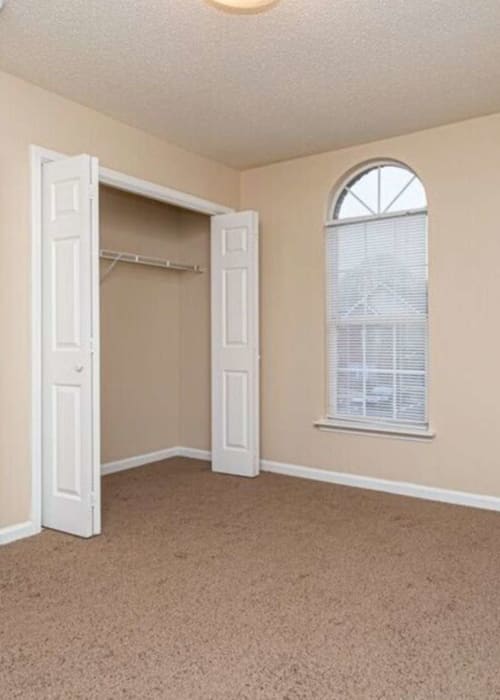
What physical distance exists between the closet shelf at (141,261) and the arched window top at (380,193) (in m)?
1.44

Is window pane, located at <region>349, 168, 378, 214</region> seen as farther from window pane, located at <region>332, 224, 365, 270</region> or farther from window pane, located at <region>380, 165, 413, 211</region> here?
Answer: window pane, located at <region>332, 224, 365, 270</region>

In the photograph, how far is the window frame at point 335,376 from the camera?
420 cm

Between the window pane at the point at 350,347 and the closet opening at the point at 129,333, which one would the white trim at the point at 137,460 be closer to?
the closet opening at the point at 129,333

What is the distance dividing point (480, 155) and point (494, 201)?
0.34 meters

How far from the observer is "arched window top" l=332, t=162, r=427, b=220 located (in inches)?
169

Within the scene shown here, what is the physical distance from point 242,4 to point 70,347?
6.54 ft

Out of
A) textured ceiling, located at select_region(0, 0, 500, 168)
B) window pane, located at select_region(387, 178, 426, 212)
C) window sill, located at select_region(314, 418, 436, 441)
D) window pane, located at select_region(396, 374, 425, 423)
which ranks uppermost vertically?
textured ceiling, located at select_region(0, 0, 500, 168)

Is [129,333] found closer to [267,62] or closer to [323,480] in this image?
[323,480]

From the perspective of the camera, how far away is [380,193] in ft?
14.7

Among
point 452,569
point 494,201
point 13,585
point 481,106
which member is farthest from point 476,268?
point 13,585

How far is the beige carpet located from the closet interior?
1.37m

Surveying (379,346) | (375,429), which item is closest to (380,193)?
(379,346)

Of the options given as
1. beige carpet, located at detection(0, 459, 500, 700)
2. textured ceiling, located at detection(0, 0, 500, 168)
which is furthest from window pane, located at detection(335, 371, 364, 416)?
textured ceiling, located at detection(0, 0, 500, 168)

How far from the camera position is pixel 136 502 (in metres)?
4.05
